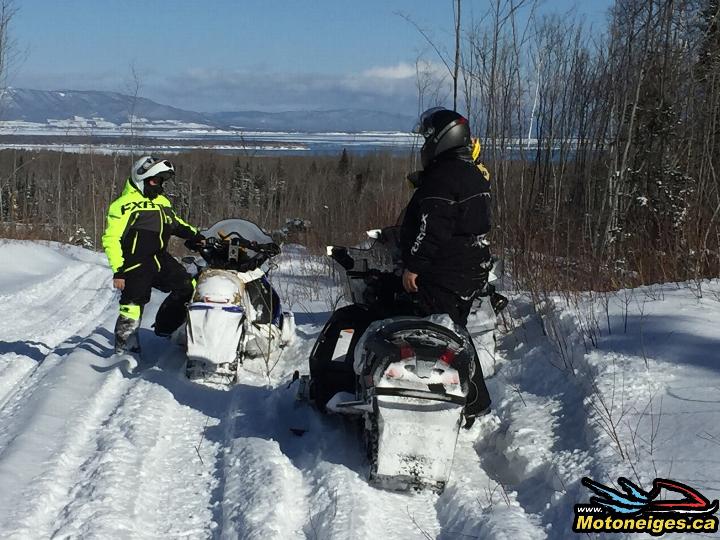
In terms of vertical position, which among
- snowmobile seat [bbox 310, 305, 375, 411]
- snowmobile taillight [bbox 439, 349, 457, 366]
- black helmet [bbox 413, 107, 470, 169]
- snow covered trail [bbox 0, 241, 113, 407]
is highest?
black helmet [bbox 413, 107, 470, 169]

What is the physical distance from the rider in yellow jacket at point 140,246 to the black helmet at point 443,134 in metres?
2.83

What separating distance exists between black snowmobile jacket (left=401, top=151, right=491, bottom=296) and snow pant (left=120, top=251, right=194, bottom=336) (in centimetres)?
300

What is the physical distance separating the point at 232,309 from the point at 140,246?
1477 mm

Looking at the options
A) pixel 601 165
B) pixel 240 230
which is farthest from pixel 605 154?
pixel 240 230

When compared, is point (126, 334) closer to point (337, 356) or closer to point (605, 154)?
point (337, 356)

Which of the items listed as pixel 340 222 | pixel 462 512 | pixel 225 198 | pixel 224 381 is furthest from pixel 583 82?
pixel 225 198

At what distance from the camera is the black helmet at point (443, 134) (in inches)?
173

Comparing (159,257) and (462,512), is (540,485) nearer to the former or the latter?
(462,512)

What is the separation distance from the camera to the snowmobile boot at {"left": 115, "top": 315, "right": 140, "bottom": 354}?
659 centimetres

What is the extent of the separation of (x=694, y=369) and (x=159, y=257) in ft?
14.8

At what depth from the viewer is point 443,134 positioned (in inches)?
173

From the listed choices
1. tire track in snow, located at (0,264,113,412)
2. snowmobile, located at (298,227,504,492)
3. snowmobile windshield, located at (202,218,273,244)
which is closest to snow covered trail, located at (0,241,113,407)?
tire track in snow, located at (0,264,113,412)

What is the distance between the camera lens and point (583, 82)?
11242 millimetres

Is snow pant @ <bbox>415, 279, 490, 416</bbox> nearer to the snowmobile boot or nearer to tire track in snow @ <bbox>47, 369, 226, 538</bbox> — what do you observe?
tire track in snow @ <bbox>47, 369, 226, 538</bbox>
